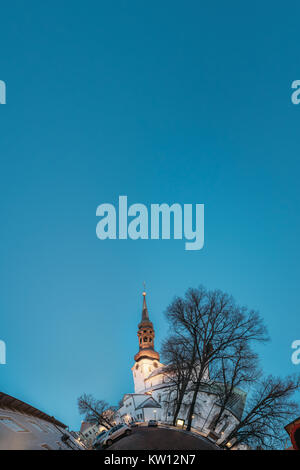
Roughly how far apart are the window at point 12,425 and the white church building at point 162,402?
10.2 m

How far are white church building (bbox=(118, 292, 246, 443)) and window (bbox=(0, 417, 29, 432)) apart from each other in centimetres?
1025

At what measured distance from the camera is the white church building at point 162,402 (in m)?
25.8

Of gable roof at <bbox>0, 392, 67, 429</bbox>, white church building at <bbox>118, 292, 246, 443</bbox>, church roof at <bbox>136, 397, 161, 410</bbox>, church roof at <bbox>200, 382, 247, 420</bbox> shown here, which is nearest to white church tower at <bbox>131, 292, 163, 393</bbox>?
white church building at <bbox>118, 292, 246, 443</bbox>

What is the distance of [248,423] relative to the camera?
1528 centimetres

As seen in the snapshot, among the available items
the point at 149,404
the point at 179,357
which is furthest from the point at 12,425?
the point at 149,404

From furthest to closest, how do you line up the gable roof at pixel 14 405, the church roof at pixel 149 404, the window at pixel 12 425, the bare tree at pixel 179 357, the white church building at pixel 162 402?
the church roof at pixel 149 404 → the white church building at pixel 162 402 → the bare tree at pixel 179 357 → the gable roof at pixel 14 405 → the window at pixel 12 425

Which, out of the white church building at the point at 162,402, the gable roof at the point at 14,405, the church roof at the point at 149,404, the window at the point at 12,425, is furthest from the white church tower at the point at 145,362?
the window at the point at 12,425

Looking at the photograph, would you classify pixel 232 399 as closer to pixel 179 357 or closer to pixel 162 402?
pixel 162 402

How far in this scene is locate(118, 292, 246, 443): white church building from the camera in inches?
1016

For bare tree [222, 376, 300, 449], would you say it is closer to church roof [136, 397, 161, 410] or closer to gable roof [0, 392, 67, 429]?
gable roof [0, 392, 67, 429]

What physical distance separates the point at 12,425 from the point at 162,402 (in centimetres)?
4156

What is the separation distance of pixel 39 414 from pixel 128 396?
3690cm

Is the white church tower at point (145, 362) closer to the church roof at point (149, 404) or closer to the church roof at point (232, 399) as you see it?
the church roof at point (149, 404)
